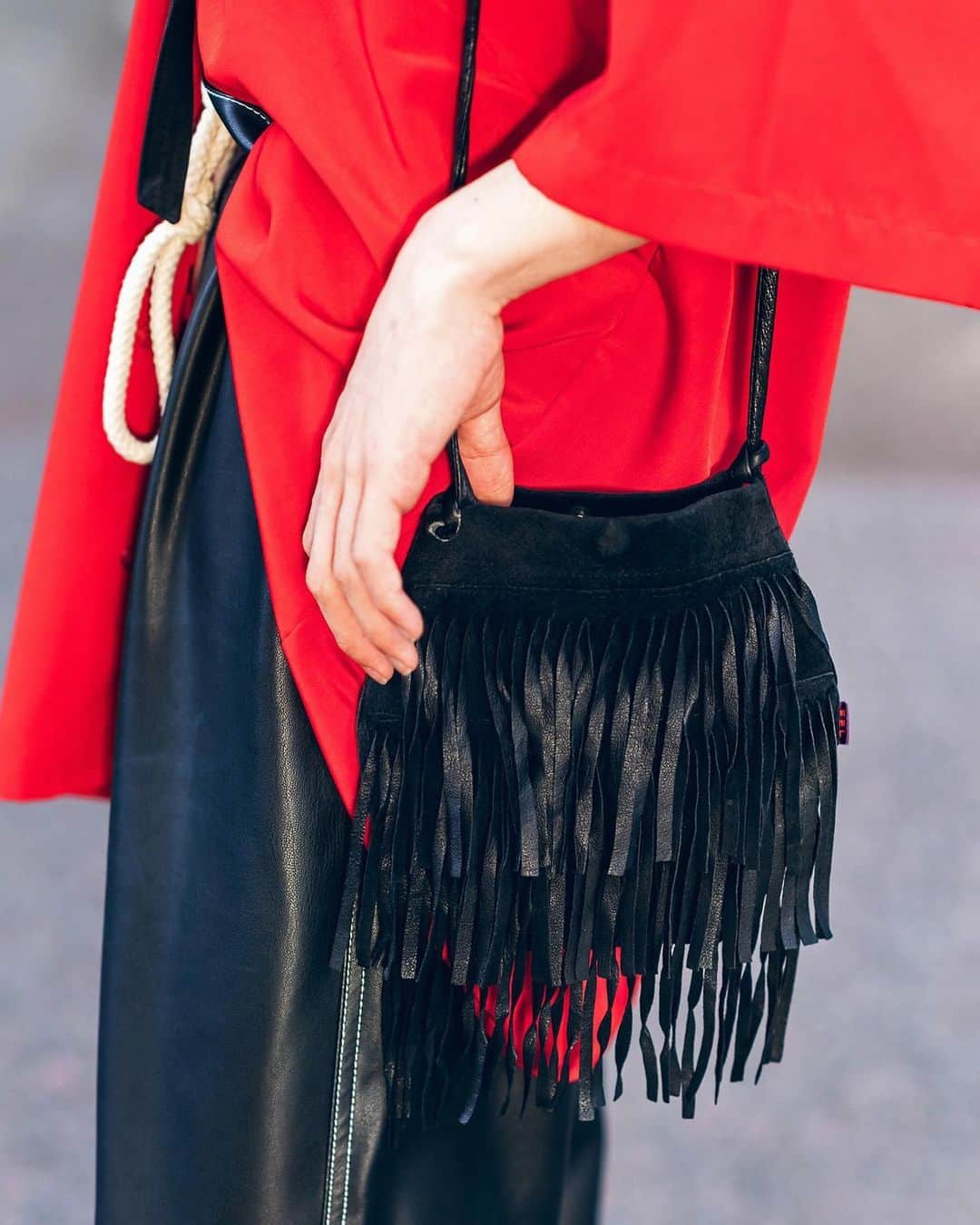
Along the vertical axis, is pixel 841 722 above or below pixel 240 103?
below

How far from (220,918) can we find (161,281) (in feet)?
1.02

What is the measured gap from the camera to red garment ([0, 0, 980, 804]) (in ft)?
1.32

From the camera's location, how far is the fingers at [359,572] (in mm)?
460

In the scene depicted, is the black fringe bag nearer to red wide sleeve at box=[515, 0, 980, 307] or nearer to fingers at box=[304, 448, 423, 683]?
fingers at box=[304, 448, 423, 683]

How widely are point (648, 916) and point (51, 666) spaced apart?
330mm

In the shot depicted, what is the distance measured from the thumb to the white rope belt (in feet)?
0.68

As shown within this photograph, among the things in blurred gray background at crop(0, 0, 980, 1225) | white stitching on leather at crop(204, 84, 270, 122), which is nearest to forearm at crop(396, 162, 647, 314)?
white stitching on leather at crop(204, 84, 270, 122)

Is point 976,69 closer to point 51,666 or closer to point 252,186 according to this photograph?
point 252,186

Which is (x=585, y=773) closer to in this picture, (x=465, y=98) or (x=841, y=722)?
(x=841, y=722)

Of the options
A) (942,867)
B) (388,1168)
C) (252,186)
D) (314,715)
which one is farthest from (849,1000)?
(252,186)

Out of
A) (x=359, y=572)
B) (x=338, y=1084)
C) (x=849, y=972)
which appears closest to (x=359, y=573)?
(x=359, y=572)

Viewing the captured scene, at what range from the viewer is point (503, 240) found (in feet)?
1.38

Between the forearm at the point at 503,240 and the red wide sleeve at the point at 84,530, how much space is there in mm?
264

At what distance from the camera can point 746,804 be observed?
540 millimetres
